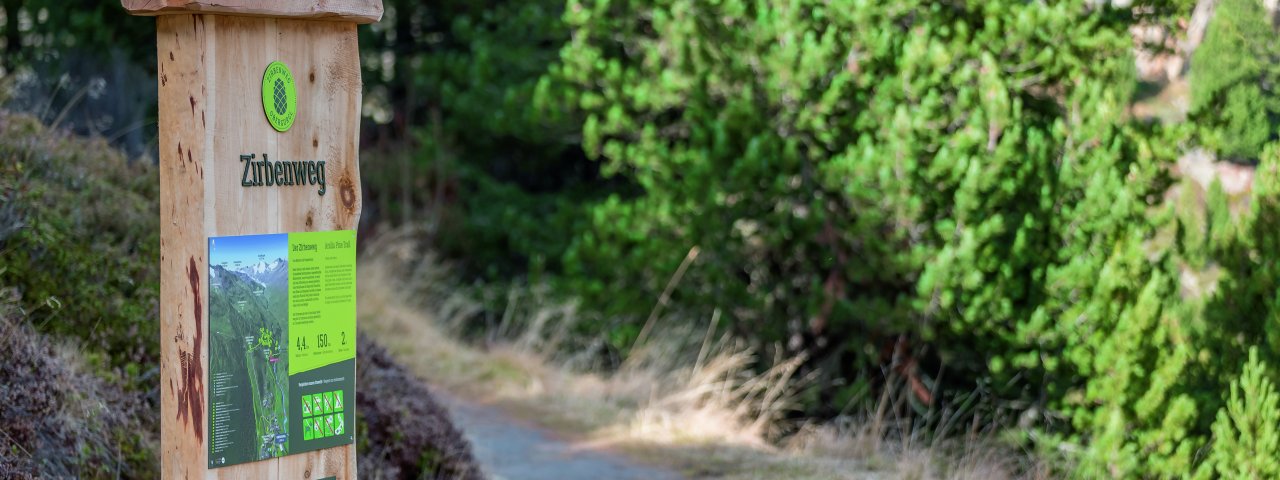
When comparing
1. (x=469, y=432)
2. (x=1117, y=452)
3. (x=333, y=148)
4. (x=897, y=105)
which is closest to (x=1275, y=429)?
(x=1117, y=452)

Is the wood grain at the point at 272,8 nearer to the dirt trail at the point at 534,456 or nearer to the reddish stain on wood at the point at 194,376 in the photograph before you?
the reddish stain on wood at the point at 194,376

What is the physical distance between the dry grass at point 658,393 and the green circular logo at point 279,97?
11.7 ft

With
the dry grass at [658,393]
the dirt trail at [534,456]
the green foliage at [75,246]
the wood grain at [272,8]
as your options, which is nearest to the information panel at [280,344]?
the wood grain at [272,8]

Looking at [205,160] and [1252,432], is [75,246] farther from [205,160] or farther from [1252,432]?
[1252,432]

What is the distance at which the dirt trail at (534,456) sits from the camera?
602 cm

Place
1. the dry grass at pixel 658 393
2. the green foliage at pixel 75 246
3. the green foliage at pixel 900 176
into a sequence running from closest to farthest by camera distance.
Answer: the green foliage at pixel 75 246 < the dry grass at pixel 658 393 < the green foliage at pixel 900 176

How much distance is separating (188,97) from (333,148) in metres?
0.45

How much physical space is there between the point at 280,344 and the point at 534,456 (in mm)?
3479

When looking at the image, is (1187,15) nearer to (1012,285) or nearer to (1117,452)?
(1012,285)

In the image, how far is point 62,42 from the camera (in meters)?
8.27

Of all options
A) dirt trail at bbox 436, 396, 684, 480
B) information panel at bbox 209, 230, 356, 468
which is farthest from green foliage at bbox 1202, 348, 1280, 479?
information panel at bbox 209, 230, 356, 468

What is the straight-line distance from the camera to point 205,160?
285 cm

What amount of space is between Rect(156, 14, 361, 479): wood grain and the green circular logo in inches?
0.7

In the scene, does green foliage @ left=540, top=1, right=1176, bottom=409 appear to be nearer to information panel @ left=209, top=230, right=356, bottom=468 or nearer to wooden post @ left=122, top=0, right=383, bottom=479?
information panel @ left=209, top=230, right=356, bottom=468
